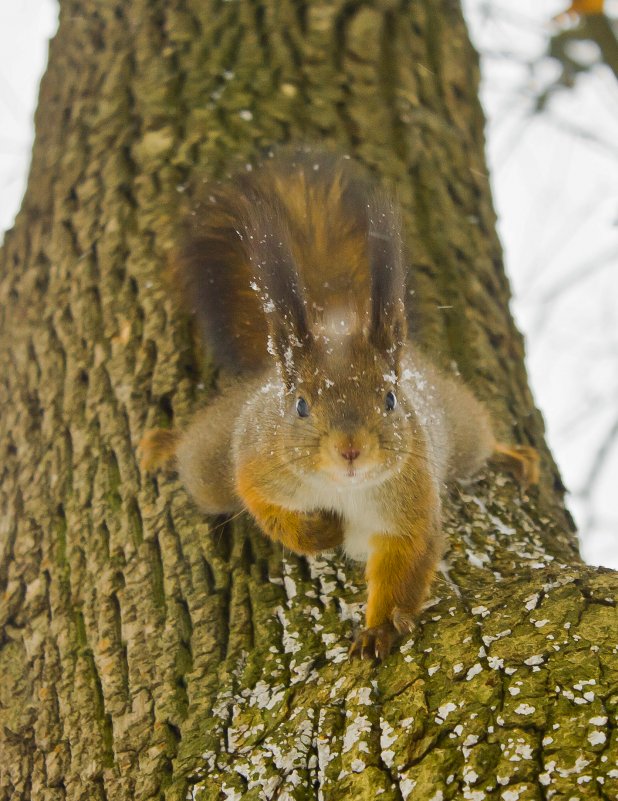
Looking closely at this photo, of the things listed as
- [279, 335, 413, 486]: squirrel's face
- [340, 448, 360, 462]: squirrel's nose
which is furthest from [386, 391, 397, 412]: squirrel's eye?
[340, 448, 360, 462]: squirrel's nose

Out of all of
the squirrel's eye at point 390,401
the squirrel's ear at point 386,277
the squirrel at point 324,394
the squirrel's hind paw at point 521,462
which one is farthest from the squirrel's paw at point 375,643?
the squirrel's hind paw at point 521,462

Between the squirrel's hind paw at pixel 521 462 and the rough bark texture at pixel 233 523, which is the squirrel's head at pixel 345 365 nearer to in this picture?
the rough bark texture at pixel 233 523

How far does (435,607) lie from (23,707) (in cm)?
86

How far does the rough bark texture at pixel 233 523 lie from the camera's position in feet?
4.64

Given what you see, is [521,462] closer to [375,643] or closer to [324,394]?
[324,394]

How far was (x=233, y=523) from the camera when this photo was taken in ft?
6.83

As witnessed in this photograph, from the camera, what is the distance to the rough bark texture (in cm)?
142

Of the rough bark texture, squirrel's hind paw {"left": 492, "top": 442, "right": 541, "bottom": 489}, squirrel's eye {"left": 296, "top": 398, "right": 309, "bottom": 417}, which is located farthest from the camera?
squirrel's hind paw {"left": 492, "top": 442, "right": 541, "bottom": 489}

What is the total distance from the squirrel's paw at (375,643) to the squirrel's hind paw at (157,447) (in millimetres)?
711

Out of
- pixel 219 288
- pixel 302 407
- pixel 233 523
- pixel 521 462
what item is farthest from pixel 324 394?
pixel 521 462

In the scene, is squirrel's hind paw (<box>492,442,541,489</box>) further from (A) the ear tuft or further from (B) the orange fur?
(A) the ear tuft

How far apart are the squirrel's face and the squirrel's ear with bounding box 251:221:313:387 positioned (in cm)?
3

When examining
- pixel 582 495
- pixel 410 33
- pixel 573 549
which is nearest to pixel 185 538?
pixel 573 549

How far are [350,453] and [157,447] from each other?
23.2 inches
